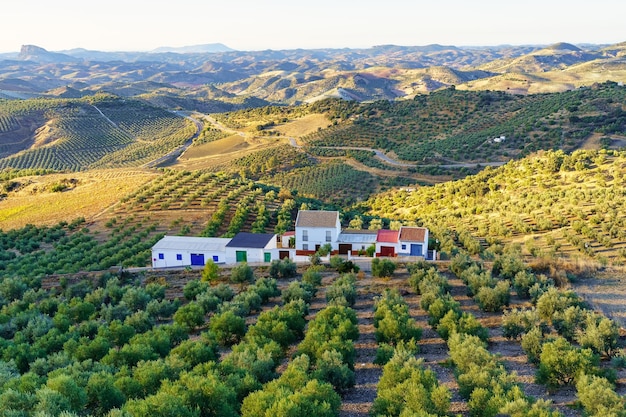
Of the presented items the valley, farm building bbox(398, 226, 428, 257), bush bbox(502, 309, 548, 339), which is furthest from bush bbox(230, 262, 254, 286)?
bush bbox(502, 309, 548, 339)

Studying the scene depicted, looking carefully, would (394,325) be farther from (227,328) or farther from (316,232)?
(316,232)

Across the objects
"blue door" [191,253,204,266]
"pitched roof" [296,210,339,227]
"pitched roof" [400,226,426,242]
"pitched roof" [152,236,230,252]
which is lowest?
"blue door" [191,253,204,266]

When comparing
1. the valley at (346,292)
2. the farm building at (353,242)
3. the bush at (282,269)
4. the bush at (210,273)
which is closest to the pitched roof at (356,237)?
the farm building at (353,242)

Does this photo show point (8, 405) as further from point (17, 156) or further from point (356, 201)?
point (17, 156)

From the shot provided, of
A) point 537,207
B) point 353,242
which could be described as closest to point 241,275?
point 353,242

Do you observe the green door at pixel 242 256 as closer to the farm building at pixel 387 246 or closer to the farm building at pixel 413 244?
the farm building at pixel 387 246

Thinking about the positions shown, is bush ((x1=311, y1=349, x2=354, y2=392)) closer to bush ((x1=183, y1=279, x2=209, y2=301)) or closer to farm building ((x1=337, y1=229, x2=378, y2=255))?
bush ((x1=183, y1=279, x2=209, y2=301))

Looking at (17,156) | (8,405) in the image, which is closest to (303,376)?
(8,405)
